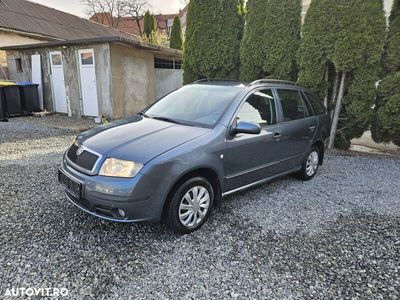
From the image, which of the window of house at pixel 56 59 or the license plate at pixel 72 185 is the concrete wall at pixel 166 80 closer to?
the window of house at pixel 56 59

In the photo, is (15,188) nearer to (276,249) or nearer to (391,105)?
(276,249)

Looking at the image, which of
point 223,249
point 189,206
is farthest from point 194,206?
point 223,249

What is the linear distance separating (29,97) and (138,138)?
9640 millimetres

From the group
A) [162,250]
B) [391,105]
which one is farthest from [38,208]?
[391,105]

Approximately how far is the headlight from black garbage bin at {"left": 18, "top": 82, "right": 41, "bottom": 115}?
9.58 meters

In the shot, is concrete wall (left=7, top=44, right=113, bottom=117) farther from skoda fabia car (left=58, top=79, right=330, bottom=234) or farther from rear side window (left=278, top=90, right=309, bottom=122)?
rear side window (left=278, top=90, right=309, bottom=122)

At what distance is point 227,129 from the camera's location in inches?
128

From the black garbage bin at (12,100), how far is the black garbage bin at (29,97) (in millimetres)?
162

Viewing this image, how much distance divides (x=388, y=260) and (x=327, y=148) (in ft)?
15.8

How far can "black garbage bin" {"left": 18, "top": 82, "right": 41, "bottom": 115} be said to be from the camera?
1035 cm

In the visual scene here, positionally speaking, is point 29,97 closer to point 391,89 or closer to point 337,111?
point 337,111

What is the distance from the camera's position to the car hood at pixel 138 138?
2.73 metres

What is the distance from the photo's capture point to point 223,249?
2.86m

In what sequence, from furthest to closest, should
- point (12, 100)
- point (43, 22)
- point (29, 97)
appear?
point (43, 22), point (29, 97), point (12, 100)
